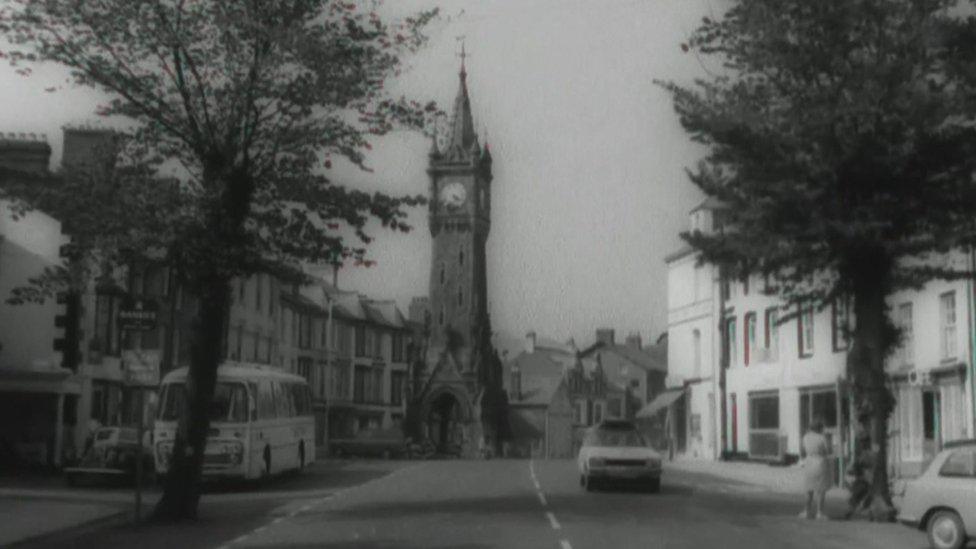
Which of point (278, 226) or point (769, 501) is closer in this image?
point (278, 226)

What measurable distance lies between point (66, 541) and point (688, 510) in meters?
11.5

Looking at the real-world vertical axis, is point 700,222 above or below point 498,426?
above

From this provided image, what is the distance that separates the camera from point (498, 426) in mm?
106438

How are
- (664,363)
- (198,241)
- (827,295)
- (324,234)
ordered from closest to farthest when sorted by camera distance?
(198,241) → (324,234) → (827,295) → (664,363)

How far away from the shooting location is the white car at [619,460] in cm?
2978

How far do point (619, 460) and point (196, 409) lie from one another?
10923 mm

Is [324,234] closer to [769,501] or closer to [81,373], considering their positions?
[769,501]

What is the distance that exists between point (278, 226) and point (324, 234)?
82cm

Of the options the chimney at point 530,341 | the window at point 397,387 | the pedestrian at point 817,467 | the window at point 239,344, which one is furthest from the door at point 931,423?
the chimney at point 530,341

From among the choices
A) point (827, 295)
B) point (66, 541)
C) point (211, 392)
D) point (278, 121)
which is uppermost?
point (278, 121)

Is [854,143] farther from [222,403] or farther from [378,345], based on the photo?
[378,345]

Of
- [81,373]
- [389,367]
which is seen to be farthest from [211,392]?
[389,367]

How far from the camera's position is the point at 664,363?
456 ft

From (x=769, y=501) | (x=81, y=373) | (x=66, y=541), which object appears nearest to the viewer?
(x=66, y=541)
